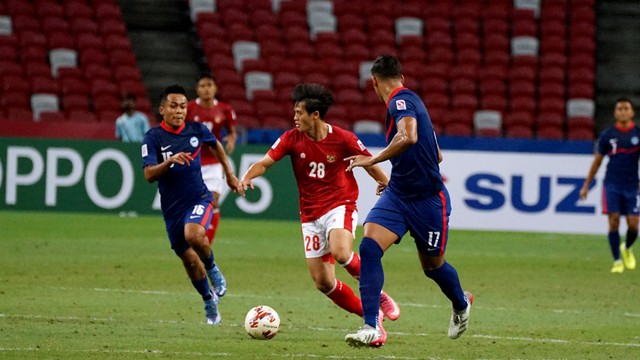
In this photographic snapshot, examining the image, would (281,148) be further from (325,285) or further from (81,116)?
(81,116)

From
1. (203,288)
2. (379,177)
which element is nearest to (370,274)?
(379,177)

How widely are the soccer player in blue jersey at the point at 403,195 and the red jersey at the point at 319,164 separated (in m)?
0.94

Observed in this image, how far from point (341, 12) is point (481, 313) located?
18.0m

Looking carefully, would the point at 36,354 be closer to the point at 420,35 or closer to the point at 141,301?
the point at 141,301

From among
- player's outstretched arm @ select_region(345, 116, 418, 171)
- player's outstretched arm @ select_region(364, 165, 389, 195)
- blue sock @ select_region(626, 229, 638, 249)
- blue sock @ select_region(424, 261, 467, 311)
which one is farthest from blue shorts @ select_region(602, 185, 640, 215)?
player's outstretched arm @ select_region(345, 116, 418, 171)

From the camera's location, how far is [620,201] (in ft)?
56.6

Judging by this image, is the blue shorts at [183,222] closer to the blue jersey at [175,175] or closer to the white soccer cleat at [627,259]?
the blue jersey at [175,175]

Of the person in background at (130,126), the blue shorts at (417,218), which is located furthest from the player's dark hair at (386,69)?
the person in background at (130,126)

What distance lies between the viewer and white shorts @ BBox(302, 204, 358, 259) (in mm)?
10258

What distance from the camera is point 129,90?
86.1 ft

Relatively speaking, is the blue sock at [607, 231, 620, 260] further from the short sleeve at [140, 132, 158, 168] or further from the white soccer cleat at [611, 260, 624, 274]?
the short sleeve at [140, 132, 158, 168]

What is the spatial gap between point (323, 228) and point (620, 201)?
8124 millimetres

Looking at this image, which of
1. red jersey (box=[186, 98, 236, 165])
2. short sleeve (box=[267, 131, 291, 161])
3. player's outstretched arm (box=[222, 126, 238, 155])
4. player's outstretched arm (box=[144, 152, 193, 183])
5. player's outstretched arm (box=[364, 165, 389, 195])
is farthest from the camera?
player's outstretched arm (box=[222, 126, 238, 155])

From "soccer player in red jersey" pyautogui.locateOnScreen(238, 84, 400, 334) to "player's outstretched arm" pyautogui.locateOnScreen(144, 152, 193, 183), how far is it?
0.76m
